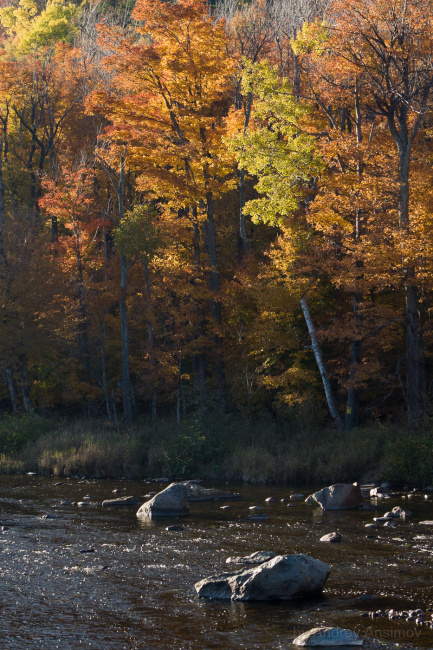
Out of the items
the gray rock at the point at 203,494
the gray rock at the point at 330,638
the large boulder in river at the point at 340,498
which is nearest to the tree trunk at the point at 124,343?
the gray rock at the point at 203,494

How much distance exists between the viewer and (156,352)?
27.7m

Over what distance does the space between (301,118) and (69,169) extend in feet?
43.2

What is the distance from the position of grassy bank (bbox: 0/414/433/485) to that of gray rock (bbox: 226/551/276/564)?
898 centimetres

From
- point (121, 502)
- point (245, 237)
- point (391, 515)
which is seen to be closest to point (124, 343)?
point (245, 237)

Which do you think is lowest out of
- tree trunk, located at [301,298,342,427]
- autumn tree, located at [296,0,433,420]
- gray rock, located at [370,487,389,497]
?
gray rock, located at [370,487,389,497]

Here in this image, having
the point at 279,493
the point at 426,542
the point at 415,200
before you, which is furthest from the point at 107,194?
the point at 426,542

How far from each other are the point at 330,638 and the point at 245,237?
24028mm

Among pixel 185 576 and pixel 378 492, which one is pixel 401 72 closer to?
pixel 378 492

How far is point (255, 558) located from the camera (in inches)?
367

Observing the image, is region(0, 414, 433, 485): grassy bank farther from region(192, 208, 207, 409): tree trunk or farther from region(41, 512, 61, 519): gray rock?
region(41, 512, 61, 519): gray rock

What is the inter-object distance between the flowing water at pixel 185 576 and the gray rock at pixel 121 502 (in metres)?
0.37

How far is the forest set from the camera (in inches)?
805

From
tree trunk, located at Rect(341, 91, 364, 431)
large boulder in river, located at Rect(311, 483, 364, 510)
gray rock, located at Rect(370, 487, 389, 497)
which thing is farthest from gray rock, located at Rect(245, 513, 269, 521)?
tree trunk, located at Rect(341, 91, 364, 431)

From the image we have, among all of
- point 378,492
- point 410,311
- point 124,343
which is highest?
point 410,311
